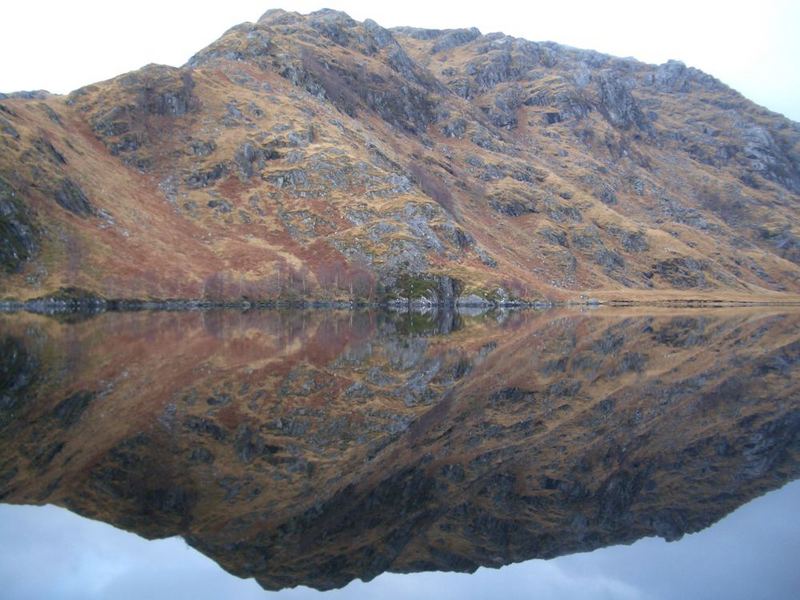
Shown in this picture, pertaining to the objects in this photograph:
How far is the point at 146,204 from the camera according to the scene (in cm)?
15225

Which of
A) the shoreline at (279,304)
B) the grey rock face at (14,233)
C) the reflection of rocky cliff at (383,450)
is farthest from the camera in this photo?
the grey rock face at (14,233)

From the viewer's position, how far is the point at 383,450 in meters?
27.8

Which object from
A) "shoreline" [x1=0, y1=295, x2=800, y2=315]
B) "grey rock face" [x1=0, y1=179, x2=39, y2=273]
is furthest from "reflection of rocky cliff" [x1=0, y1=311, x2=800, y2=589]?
"grey rock face" [x1=0, y1=179, x2=39, y2=273]

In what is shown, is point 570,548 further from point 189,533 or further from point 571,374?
point 571,374

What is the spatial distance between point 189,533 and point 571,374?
1429 inches

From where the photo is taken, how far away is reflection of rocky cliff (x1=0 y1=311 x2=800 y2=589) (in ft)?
64.8

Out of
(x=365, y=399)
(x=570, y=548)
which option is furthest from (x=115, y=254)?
(x=570, y=548)

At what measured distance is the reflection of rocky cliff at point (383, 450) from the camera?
64.8ft

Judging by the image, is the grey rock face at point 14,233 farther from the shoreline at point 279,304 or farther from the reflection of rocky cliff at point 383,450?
the reflection of rocky cliff at point 383,450

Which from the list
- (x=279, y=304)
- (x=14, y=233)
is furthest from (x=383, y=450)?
(x=279, y=304)

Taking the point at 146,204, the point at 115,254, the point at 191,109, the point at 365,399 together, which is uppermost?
the point at 191,109

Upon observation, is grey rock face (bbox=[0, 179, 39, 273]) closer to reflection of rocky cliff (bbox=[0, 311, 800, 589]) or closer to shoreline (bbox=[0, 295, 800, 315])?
shoreline (bbox=[0, 295, 800, 315])

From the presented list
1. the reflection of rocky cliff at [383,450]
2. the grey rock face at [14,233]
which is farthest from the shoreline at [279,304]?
the reflection of rocky cliff at [383,450]

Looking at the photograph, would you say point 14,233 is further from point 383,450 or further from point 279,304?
point 383,450
